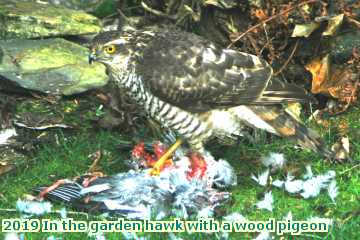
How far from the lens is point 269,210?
534 cm

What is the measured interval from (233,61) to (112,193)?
1291 millimetres

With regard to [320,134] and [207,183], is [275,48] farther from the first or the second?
[207,183]

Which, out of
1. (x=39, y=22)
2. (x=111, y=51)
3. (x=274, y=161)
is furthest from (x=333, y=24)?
(x=39, y=22)

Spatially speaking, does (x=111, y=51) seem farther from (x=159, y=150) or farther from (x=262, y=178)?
(x=262, y=178)

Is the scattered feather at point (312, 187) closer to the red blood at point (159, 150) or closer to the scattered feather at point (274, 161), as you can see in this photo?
the scattered feather at point (274, 161)

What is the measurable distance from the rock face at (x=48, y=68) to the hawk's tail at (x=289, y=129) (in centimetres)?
175

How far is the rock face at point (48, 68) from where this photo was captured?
677cm

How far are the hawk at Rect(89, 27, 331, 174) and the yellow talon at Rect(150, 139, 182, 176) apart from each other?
0.14 metres

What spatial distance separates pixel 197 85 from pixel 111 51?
665mm

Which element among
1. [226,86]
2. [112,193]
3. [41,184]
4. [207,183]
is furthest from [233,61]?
[41,184]

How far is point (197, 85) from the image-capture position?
217 inches

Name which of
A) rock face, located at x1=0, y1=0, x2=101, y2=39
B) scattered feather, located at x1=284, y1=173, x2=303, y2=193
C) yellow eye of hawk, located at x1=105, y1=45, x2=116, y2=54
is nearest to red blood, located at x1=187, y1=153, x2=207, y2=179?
scattered feather, located at x1=284, y1=173, x2=303, y2=193

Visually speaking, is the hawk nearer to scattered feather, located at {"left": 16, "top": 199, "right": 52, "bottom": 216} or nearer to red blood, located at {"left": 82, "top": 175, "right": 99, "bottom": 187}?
red blood, located at {"left": 82, "top": 175, "right": 99, "bottom": 187}

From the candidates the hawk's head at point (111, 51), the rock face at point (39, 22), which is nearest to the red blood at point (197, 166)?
the hawk's head at point (111, 51)
